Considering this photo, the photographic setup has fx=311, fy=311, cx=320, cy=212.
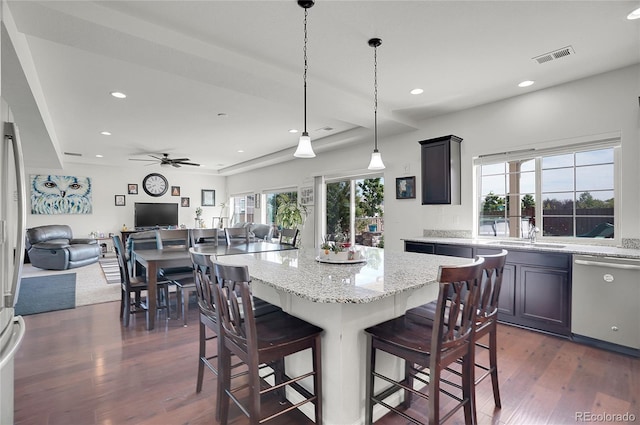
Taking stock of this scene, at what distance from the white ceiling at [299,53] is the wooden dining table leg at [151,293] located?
2.01 meters

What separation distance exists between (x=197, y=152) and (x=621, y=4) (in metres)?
7.32

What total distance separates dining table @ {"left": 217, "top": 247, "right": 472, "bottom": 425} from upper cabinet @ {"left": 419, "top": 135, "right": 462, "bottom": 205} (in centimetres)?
236

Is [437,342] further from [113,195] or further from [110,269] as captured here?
[113,195]

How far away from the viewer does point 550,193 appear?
143 inches

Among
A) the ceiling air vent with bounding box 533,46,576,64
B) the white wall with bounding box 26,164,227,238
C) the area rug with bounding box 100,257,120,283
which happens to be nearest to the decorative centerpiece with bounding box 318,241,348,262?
the ceiling air vent with bounding box 533,46,576,64

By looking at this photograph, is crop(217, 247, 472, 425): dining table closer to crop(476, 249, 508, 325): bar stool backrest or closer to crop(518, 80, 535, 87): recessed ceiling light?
crop(476, 249, 508, 325): bar stool backrest

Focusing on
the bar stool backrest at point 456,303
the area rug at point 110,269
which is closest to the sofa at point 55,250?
the area rug at point 110,269

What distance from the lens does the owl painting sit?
8117 mm

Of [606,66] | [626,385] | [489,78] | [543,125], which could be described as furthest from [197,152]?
[626,385]

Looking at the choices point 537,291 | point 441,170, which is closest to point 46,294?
point 441,170

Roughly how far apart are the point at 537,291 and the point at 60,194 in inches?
422

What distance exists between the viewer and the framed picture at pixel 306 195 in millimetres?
6930

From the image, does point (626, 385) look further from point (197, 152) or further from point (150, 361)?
point (197, 152)

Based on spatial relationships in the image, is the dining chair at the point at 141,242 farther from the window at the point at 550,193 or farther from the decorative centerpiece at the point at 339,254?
the window at the point at 550,193
